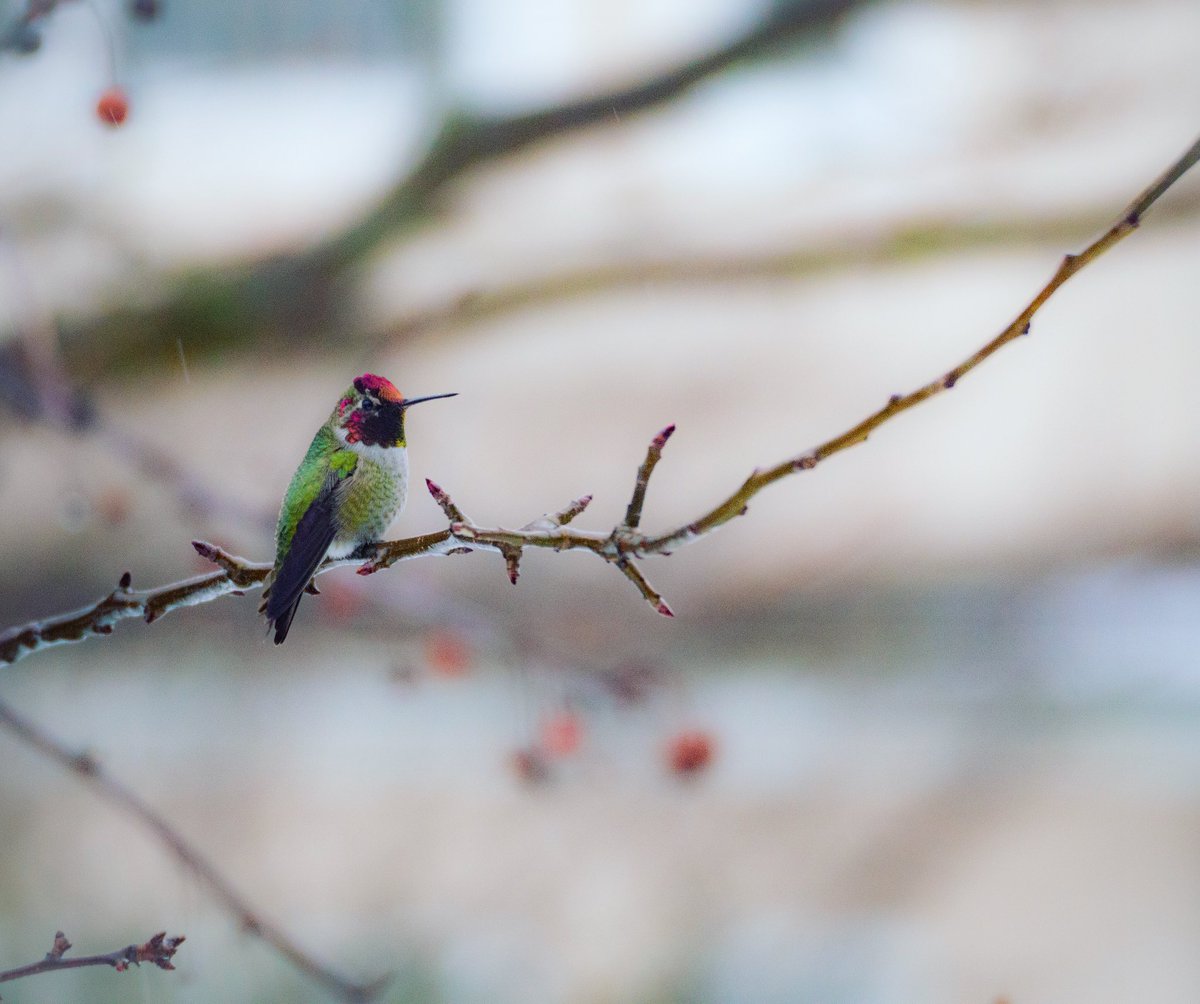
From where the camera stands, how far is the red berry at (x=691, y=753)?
0.62 metres

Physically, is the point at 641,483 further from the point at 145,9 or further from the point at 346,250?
the point at 346,250

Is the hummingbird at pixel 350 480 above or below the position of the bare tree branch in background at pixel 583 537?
above

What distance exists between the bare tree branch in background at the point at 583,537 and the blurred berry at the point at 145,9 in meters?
0.25

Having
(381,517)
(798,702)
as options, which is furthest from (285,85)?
(798,702)

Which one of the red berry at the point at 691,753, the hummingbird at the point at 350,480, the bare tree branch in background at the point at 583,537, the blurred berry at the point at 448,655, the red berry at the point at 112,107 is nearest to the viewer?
the bare tree branch in background at the point at 583,537

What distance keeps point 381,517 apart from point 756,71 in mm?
727

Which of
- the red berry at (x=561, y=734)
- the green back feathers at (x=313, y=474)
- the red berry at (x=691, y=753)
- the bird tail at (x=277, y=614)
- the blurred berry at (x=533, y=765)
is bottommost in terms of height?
the red berry at (x=691, y=753)

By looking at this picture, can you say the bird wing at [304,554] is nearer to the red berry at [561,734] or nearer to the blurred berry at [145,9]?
the blurred berry at [145,9]

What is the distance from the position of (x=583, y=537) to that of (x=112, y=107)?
299 mm

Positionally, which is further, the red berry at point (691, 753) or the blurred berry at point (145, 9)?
the red berry at point (691, 753)

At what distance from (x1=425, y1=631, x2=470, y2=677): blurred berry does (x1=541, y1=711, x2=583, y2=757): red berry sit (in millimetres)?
115

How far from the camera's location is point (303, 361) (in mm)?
890

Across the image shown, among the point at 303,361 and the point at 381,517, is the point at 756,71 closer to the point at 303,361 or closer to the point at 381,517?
the point at 303,361

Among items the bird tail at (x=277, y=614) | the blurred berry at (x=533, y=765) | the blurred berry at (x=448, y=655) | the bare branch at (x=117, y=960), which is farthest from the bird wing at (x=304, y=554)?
the blurred berry at (x=448, y=655)
